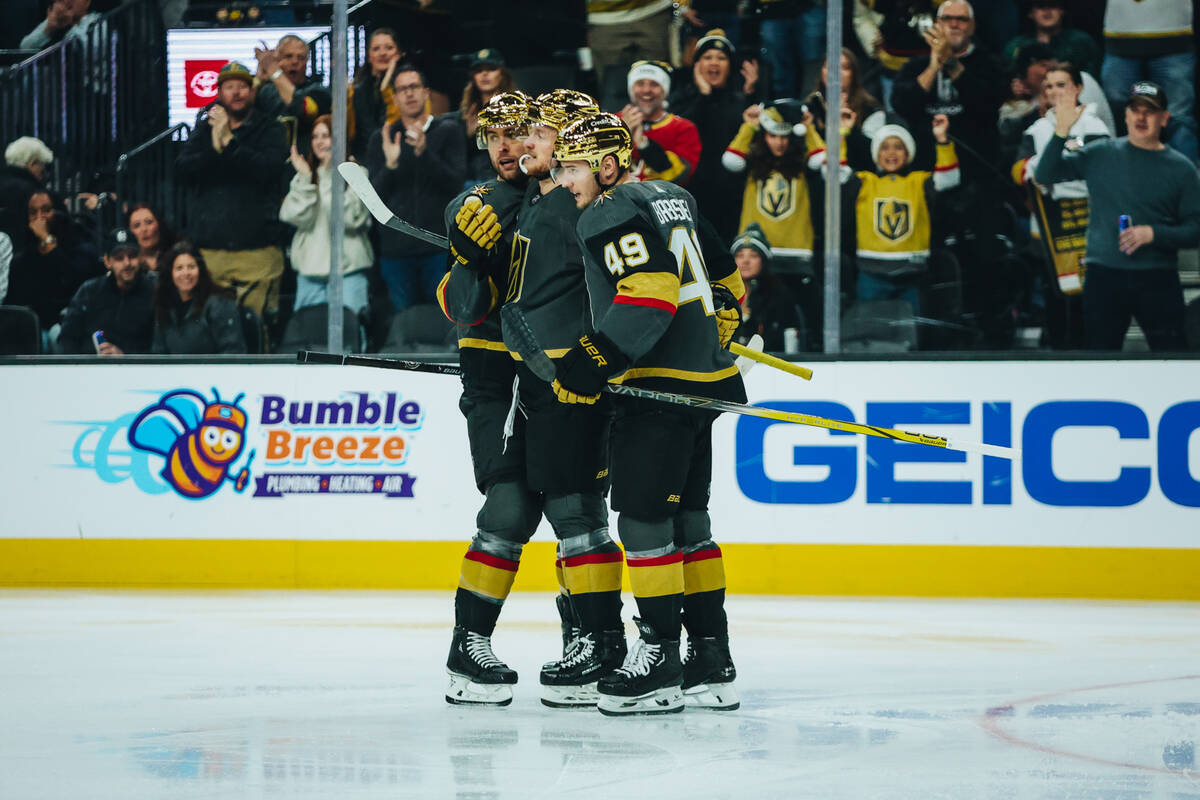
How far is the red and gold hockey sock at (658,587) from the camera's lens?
3.80 metres

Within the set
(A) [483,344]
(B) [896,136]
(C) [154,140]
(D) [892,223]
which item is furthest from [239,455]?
(B) [896,136]

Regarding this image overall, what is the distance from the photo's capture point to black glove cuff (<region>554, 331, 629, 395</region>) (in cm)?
367

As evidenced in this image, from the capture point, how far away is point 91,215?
770 cm

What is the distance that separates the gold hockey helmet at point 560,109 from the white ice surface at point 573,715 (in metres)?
1.45

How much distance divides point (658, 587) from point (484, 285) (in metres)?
0.87

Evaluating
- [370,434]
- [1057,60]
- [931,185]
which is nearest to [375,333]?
[370,434]

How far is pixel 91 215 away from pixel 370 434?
1.91 meters

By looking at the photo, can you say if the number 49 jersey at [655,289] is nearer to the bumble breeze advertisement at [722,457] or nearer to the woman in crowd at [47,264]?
the bumble breeze advertisement at [722,457]

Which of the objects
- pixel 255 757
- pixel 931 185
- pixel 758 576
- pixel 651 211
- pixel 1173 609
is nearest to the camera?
pixel 255 757

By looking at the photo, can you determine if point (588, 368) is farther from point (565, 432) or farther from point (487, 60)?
point (487, 60)

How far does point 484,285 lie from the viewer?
4004mm

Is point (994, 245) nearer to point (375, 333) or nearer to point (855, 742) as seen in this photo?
point (375, 333)

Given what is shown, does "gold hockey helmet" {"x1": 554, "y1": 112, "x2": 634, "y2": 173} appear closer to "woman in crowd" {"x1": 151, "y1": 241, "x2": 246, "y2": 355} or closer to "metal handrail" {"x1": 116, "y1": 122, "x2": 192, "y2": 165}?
"woman in crowd" {"x1": 151, "y1": 241, "x2": 246, "y2": 355}

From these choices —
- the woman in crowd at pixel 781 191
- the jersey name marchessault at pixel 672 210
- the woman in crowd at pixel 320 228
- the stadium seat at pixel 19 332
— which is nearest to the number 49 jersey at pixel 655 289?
the jersey name marchessault at pixel 672 210
